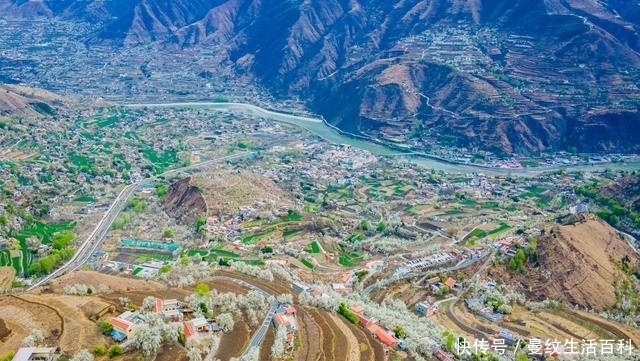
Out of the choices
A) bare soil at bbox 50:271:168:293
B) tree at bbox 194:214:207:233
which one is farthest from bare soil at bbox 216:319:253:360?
tree at bbox 194:214:207:233

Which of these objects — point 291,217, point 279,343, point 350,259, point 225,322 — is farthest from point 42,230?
point 279,343

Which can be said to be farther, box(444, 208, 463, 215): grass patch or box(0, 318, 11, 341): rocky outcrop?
box(444, 208, 463, 215): grass patch

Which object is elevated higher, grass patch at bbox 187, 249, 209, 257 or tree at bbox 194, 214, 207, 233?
grass patch at bbox 187, 249, 209, 257

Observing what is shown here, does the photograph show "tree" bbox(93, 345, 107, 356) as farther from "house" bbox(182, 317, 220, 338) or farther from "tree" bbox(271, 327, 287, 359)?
"tree" bbox(271, 327, 287, 359)

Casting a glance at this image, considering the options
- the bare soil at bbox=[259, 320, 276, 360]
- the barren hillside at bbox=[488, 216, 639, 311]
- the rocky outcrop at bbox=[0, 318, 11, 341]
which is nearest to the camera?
the rocky outcrop at bbox=[0, 318, 11, 341]

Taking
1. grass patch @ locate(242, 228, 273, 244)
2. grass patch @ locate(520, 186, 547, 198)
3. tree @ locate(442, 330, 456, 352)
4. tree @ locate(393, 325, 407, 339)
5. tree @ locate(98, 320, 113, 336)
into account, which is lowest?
grass patch @ locate(520, 186, 547, 198)

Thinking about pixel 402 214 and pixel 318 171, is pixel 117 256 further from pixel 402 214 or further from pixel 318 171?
pixel 318 171

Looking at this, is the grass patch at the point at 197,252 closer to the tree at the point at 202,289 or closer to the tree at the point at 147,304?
the tree at the point at 202,289

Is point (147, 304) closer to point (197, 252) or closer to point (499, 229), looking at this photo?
point (197, 252)
